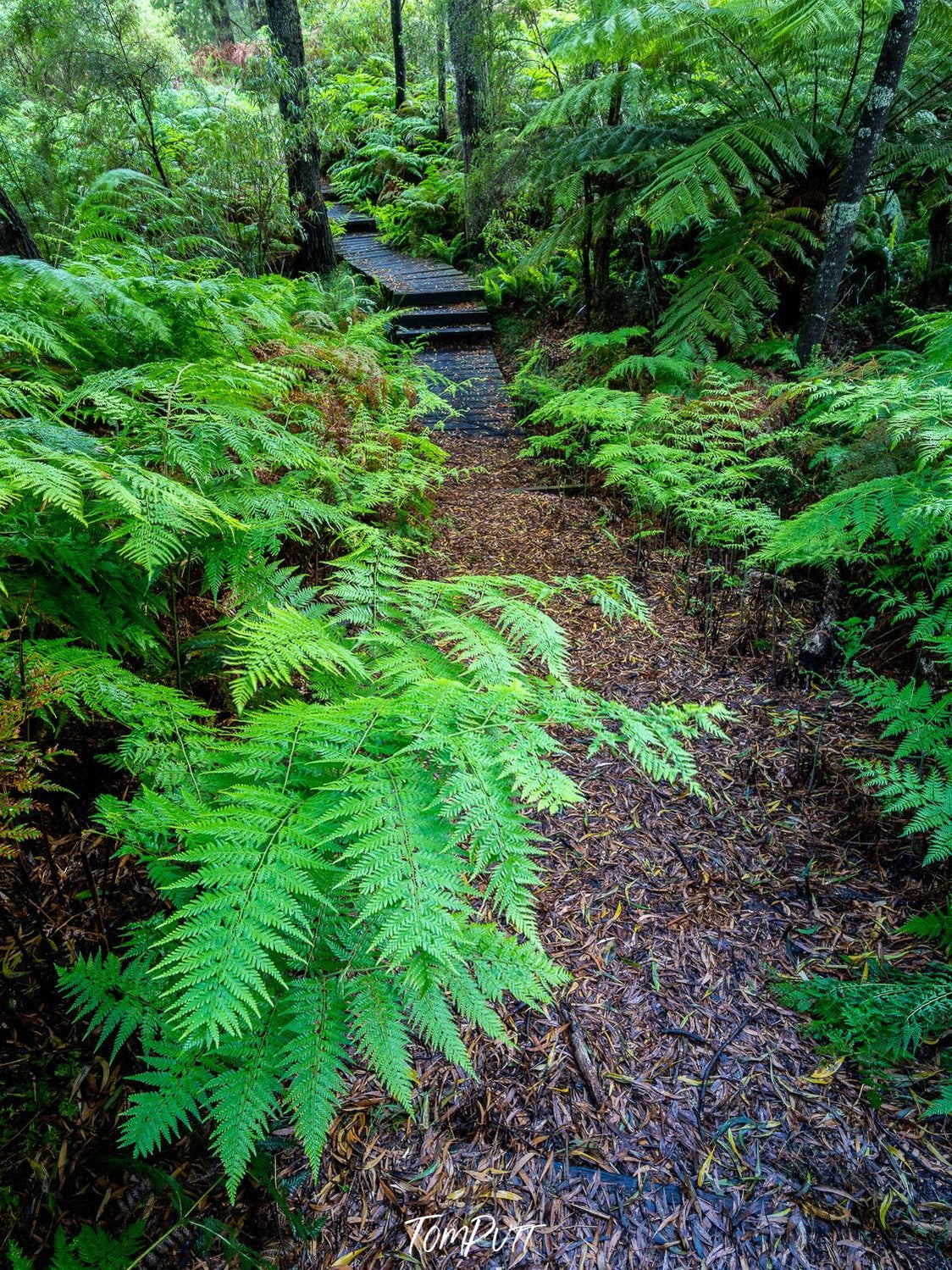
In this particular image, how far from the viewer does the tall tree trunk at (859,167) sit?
3.46 m

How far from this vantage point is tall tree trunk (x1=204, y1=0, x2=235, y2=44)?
14.2 metres

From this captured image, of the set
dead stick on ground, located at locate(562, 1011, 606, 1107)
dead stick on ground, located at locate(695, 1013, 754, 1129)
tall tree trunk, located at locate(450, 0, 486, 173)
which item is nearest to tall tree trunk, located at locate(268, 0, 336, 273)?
tall tree trunk, located at locate(450, 0, 486, 173)

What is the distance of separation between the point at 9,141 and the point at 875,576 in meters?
9.43

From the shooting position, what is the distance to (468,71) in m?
8.77

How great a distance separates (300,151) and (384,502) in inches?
201

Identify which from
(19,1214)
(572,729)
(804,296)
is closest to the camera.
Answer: (19,1214)

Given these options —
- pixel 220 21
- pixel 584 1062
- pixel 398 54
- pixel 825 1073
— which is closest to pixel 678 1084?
pixel 584 1062

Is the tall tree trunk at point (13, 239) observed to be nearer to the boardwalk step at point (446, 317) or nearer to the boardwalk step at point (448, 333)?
the boardwalk step at point (448, 333)

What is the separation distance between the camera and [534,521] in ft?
14.9

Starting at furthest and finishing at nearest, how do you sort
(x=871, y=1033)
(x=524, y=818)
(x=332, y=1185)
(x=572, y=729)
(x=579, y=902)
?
(x=572, y=729) → (x=579, y=902) → (x=871, y=1033) → (x=332, y=1185) → (x=524, y=818)

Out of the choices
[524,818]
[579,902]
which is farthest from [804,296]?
[524,818]

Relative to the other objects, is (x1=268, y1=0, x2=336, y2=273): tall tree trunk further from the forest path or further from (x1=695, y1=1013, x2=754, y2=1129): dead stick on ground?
(x1=695, y1=1013, x2=754, y2=1129): dead stick on ground

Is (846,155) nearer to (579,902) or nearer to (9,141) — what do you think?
(579,902)

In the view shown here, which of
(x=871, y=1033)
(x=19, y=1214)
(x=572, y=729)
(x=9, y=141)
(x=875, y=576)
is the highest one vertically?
(x=9, y=141)
